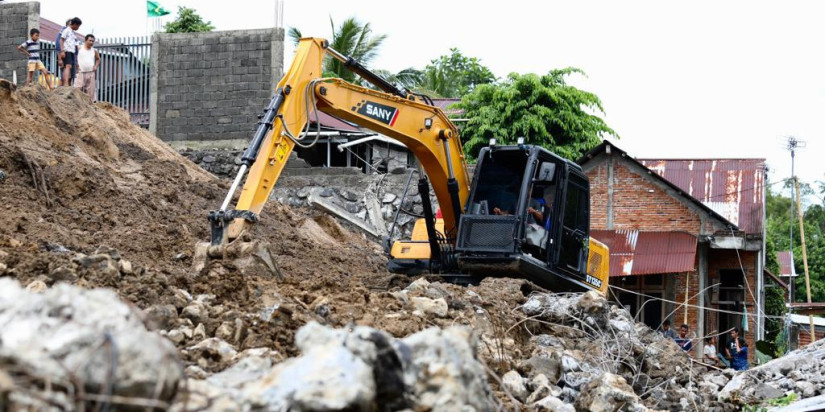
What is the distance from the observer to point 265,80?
876 inches

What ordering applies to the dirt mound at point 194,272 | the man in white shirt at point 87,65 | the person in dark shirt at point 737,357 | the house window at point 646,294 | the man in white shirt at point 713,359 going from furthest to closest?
the house window at point 646,294, the man in white shirt at point 87,65, the person in dark shirt at point 737,357, the man in white shirt at point 713,359, the dirt mound at point 194,272

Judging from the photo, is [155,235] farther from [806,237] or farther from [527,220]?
[806,237]

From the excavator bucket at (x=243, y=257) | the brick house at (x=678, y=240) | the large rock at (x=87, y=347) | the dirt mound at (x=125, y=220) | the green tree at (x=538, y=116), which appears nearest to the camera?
the large rock at (x=87, y=347)

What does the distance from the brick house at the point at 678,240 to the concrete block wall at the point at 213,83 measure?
8.19m

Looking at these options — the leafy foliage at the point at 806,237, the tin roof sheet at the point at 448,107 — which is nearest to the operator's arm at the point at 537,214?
the tin roof sheet at the point at 448,107

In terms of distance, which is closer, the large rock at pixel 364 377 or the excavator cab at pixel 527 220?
the large rock at pixel 364 377

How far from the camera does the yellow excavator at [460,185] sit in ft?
40.1

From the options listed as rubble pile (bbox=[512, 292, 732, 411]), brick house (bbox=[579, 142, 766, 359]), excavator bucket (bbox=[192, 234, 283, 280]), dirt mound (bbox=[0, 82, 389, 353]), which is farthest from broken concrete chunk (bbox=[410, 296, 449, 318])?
brick house (bbox=[579, 142, 766, 359])

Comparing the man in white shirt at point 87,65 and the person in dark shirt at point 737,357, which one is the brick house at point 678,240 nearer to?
the person in dark shirt at point 737,357

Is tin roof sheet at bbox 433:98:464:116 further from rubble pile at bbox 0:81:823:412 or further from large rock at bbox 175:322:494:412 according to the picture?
large rock at bbox 175:322:494:412

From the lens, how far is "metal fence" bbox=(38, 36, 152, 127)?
2322 centimetres

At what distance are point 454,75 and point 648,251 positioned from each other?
72.1 ft

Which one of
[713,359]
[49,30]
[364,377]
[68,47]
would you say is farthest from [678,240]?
[364,377]

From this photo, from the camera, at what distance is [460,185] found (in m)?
14.0
